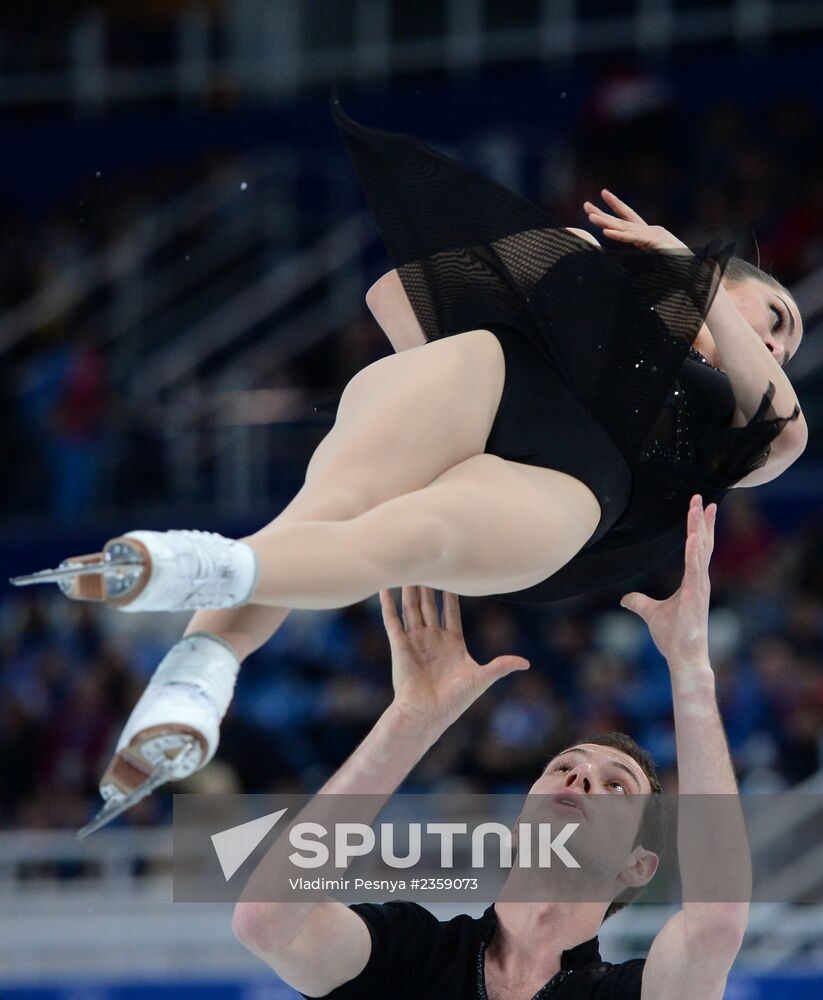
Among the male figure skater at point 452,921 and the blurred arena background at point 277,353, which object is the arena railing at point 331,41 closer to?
the blurred arena background at point 277,353

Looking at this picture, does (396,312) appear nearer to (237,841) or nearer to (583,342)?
(583,342)

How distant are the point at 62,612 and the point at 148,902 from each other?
10.3 ft

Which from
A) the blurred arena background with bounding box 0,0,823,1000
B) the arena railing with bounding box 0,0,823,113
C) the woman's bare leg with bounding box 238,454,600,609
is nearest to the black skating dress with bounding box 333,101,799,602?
the woman's bare leg with bounding box 238,454,600,609

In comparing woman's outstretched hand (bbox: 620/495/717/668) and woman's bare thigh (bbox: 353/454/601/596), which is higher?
woman's bare thigh (bbox: 353/454/601/596)

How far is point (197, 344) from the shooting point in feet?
34.7

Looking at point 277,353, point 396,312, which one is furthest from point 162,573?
point 277,353

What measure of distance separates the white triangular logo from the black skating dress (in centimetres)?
125

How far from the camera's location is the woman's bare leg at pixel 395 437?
10.8ft

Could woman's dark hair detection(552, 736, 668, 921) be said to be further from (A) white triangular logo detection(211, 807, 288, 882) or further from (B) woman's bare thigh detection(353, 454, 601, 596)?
(A) white triangular logo detection(211, 807, 288, 882)

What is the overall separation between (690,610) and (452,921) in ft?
3.44

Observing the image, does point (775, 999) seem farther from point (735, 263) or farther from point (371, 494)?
point (371, 494)

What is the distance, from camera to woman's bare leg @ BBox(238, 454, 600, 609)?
3.04m

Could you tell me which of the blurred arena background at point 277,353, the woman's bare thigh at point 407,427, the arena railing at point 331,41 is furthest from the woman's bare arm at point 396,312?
the arena railing at point 331,41

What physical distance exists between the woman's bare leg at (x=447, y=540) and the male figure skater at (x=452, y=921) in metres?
0.29
